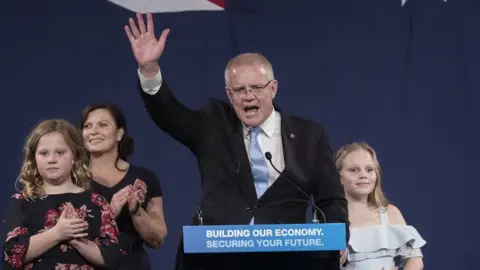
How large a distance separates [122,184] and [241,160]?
2.92ft

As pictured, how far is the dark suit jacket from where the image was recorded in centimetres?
281

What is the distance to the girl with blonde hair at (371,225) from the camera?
3.69 meters

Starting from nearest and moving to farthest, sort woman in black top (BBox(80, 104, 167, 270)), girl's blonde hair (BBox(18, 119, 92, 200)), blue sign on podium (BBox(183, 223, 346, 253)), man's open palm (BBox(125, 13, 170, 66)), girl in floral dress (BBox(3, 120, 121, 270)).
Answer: blue sign on podium (BBox(183, 223, 346, 253)) → man's open palm (BBox(125, 13, 170, 66)) → girl in floral dress (BBox(3, 120, 121, 270)) → girl's blonde hair (BBox(18, 119, 92, 200)) → woman in black top (BBox(80, 104, 167, 270))

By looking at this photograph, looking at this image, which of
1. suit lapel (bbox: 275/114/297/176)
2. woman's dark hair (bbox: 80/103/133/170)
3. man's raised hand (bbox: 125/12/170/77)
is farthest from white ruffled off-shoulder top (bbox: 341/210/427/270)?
man's raised hand (bbox: 125/12/170/77)

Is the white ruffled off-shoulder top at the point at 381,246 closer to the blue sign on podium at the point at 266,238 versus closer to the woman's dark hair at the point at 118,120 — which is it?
the woman's dark hair at the point at 118,120

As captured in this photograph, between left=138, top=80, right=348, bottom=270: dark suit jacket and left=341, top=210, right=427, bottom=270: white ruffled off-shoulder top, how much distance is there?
80 centimetres

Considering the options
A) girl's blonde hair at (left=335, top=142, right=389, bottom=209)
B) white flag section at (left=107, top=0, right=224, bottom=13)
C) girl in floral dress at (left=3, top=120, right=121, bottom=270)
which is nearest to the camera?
girl in floral dress at (left=3, top=120, right=121, bottom=270)

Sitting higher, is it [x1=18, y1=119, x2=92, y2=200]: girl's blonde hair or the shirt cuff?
the shirt cuff

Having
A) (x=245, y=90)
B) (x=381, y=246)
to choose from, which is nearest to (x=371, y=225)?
(x=381, y=246)

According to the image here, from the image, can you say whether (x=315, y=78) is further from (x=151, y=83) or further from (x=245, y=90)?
(x=151, y=83)

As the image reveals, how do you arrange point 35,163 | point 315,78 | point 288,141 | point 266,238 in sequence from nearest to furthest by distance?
point 266,238 < point 288,141 < point 35,163 < point 315,78

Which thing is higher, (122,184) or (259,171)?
(122,184)

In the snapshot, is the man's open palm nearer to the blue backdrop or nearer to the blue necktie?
the blue necktie

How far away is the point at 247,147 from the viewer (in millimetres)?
2914
